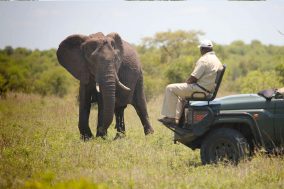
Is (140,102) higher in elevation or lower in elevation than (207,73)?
lower

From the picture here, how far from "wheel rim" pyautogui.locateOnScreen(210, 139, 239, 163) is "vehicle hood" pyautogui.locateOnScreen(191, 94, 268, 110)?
1.92ft

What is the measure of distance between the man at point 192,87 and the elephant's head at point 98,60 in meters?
3.59

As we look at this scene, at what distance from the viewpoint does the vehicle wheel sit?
A: 10.0 metres

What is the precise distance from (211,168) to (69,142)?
14.4ft

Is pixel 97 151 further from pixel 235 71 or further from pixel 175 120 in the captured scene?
pixel 235 71

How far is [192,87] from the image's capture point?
1091 centimetres

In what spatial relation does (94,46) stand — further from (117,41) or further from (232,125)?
(232,125)

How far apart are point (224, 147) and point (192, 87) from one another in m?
1.23

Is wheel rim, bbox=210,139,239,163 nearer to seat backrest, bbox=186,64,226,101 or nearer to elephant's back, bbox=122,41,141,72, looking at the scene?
seat backrest, bbox=186,64,226,101

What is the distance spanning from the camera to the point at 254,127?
10.0m

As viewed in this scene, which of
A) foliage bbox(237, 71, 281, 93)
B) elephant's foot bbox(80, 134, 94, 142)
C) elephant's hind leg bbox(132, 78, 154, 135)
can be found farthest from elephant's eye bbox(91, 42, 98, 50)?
foliage bbox(237, 71, 281, 93)

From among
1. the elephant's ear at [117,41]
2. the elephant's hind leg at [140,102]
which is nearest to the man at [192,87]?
the elephant's ear at [117,41]

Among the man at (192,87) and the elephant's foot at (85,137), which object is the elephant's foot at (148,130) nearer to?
the elephant's foot at (85,137)

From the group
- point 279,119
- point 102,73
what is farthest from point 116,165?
point 102,73
